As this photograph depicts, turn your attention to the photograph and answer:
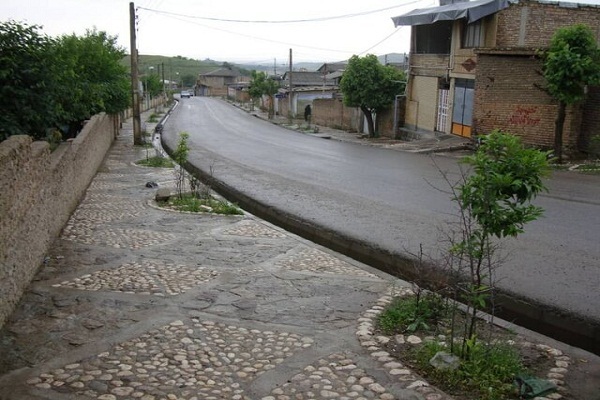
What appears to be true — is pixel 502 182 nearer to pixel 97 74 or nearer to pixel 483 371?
pixel 483 371

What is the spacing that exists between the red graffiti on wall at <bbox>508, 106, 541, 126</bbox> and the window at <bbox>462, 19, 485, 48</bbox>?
4788 millimetres

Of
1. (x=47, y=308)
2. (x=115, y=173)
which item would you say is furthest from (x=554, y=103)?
(x=47, y=308)

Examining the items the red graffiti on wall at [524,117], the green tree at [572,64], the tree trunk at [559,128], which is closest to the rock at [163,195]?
the green tree at [572,64]

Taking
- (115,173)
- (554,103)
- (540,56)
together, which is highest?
(540,56)

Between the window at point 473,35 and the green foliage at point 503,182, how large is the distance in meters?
21.5

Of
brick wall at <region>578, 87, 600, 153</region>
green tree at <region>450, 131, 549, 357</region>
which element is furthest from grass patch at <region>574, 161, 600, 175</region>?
green tree at <region>450, 131, 549, 357</region>

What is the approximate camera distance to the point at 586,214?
10.8m

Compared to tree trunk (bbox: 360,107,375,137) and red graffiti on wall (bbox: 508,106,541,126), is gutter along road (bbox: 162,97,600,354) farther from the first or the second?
tree trunk (bbox: 360,107,375,137)

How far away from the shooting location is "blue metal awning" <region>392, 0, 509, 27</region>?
75.9 feet

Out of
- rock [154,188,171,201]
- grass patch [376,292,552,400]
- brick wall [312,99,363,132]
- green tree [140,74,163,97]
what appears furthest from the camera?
green tree [140,74,163,97]

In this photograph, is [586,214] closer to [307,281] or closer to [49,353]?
[307,281]

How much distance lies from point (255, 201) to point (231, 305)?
669cm

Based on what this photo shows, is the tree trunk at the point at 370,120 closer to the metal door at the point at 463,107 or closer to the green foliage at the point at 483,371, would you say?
the metal door at the point at 463,107

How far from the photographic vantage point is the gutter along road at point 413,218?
6562mm
